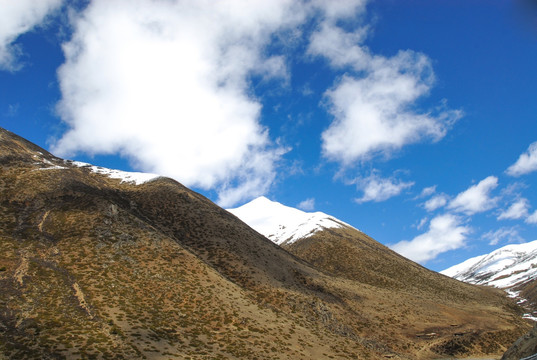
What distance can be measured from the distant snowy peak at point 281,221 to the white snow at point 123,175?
64393mm

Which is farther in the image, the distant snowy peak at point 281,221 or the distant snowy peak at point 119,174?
the distant snowy peak at point 281,221

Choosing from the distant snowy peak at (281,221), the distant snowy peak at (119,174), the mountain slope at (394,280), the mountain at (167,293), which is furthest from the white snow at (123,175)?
the distant snowy peak at (281,221)

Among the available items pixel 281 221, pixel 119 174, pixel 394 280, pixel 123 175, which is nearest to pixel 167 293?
pixel 123 175

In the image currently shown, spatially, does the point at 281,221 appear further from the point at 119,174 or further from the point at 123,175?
the point at 119,174

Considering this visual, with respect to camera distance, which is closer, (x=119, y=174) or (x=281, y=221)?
(x=119, y=174)

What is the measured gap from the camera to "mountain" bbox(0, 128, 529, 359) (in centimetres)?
3069

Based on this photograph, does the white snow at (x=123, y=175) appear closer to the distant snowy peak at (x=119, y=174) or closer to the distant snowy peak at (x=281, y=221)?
the distant snowy peak at (x=119, y=174)

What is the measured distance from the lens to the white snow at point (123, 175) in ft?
273

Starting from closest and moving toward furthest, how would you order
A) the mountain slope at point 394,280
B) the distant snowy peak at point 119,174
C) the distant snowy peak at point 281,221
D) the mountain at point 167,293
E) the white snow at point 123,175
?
the mountain at point 167,293 → the mountain slope at point 394,280 → the distant snowy peak at point 119,174 → the white snow at point 123,175 → the distant snowy peak at point 281,221

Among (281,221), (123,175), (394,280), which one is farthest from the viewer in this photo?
(281,221)

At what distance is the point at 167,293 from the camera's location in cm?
4103

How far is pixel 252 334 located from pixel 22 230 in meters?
33.6

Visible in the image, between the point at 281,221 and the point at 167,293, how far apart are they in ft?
407

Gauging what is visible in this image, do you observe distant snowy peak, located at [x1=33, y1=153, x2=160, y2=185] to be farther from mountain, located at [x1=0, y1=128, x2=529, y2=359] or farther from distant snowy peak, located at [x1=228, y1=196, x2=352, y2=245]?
distant snowy peak, located at [x1=228, y1=196, x2=352, y2=245]
